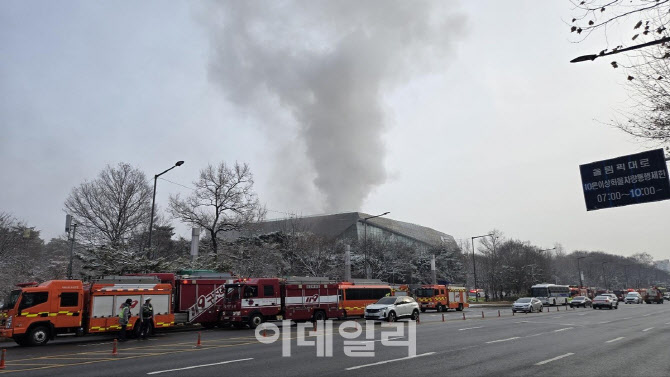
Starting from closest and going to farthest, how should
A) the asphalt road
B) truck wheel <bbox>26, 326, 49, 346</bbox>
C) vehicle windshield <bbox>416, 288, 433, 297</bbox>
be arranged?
the asphalt road → truck wheel <bbox>26, 326, 49, 346</bbox> → vehicle windshield <bbox>416, 288, 433, 297</bbox>


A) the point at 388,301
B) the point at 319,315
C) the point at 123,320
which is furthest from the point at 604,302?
the point at 123,320

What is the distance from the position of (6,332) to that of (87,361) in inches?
333

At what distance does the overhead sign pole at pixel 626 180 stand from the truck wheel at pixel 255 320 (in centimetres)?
1784

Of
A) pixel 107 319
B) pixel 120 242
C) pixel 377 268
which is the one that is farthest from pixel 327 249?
pixel 107 319

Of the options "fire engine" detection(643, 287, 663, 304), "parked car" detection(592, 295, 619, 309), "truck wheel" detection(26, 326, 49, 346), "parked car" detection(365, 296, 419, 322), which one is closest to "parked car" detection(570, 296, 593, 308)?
"parked car" detection(592, 295, 619, 309)

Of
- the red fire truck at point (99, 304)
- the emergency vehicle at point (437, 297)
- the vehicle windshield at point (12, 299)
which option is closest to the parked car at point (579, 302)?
the emergency vehicle at point (437, 297)

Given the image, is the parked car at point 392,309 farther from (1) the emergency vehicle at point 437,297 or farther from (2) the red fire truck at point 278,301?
(1) the emergency vehicle at point 437,297

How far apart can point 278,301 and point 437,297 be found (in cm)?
2240

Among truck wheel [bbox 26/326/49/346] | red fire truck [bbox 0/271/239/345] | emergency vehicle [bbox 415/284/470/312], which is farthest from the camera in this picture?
emergency vehicle [bbox 415/284/470/312]

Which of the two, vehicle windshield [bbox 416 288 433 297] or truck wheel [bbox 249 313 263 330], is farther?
vehicle windshield [bbox 416 288 433 297]

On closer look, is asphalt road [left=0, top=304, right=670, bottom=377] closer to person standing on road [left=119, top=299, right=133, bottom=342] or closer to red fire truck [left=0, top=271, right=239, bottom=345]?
red fire truck [left=0, top=271, right=239, bottom=345]

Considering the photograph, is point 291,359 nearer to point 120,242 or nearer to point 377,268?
point 120,242

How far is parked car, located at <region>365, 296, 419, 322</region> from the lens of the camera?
25.9 meters

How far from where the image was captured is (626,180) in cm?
1761
